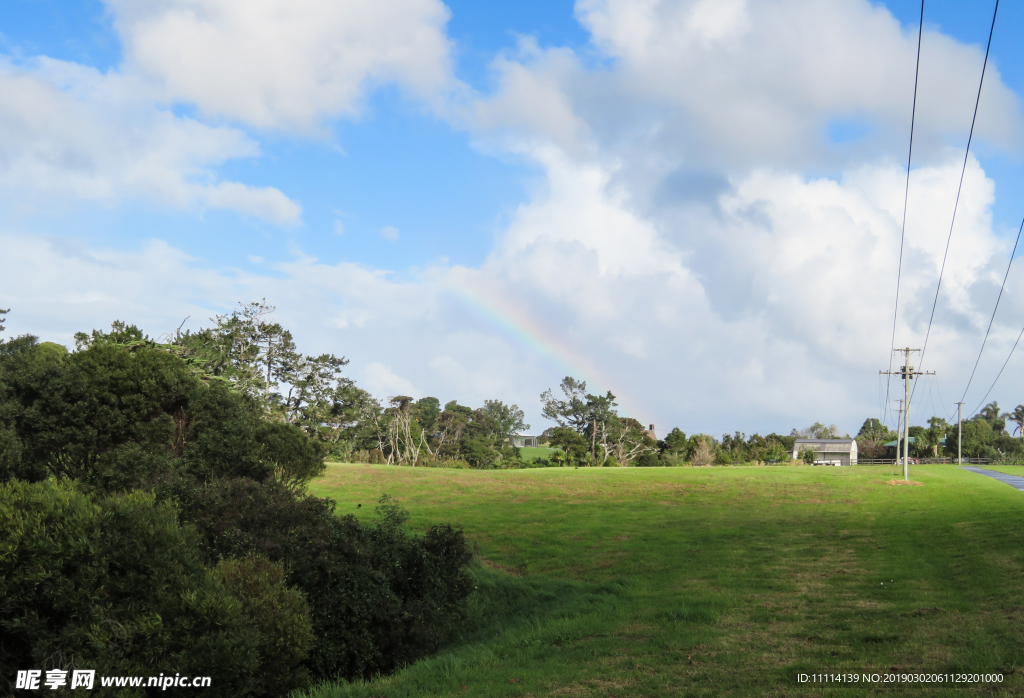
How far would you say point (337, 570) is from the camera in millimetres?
13242

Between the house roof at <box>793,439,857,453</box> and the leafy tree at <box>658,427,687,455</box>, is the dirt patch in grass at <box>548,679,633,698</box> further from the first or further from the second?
the house roof at <box>793,439,857,453</box>

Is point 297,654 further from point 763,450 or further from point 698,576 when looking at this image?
point 763,450

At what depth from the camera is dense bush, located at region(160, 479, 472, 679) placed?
1288 centimetres

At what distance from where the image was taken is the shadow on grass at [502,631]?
9.82 meters

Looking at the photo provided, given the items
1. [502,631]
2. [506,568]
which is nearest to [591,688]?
[502,631]

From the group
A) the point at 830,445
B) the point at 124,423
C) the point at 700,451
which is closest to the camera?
the point at 124,423

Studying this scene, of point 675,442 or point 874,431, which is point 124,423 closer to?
point 675,442

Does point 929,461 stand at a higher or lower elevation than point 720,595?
higher

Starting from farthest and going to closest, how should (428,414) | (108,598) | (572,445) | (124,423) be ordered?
(428,414) → (572,445) → (124,423) → (108,598)

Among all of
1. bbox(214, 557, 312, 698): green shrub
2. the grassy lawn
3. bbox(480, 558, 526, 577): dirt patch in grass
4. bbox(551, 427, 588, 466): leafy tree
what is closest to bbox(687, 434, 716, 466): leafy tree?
bbox(551, 427, 588, 466): leafy tree

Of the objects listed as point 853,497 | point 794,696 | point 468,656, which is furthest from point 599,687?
point 853,497

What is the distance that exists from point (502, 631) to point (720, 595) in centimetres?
517

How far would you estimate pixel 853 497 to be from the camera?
4491 cm

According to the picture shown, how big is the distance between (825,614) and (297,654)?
9.86 m
